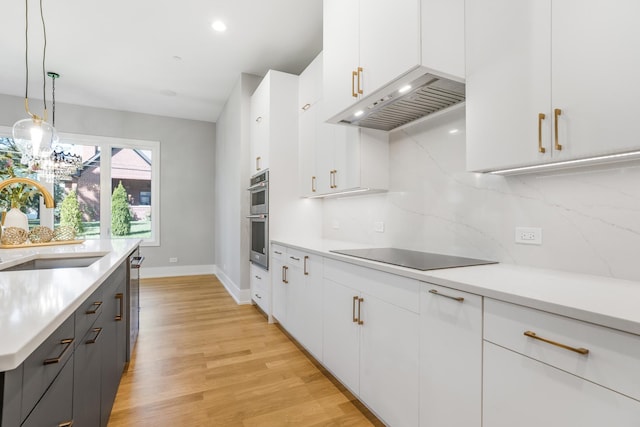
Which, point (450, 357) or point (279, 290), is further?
point (279, 290)

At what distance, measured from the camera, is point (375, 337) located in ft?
5.40

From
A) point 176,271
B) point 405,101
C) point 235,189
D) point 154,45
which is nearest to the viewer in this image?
point 405,101

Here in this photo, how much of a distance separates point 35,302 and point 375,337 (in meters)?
1.38

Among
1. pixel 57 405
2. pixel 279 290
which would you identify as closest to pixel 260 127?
pixel 279 290

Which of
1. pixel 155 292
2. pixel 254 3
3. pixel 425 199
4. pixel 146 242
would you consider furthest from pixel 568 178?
pixel 146 242

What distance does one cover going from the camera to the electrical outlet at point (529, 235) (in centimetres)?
149

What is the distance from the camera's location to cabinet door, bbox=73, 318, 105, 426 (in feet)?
3.43

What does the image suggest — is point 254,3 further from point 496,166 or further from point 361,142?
point 496,166

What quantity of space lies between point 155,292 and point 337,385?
3.51 meters

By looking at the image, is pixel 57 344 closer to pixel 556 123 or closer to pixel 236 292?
pixel 556 123

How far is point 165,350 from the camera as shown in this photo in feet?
8.56

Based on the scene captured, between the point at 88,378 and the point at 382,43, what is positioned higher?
the point at 382,43

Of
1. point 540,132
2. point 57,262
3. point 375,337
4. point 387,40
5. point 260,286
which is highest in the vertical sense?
point 387,40

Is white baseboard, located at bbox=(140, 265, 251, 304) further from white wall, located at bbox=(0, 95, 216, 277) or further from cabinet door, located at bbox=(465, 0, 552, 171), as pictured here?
cabinet door, located at bbox=(465, 0, 552, 171)
